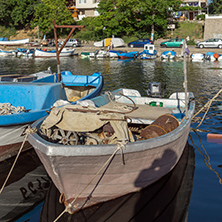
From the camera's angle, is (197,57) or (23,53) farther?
(23,53)

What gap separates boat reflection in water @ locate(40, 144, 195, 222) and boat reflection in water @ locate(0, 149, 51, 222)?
0.32 metres

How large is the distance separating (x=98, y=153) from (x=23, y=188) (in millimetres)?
3234

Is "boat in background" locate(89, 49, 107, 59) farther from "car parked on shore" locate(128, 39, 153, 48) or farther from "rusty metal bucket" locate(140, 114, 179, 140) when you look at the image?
"rusty metal bucket" locate(140, 114, 179, 140)

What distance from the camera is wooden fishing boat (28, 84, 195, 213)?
6.24 metres

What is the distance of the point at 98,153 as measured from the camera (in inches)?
243

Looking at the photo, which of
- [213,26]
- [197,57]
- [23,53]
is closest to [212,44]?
[197,57]

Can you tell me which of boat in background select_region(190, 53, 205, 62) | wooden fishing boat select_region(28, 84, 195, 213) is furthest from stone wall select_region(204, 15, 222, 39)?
wooden fishing boat select_region(28, 84, 195, 213)

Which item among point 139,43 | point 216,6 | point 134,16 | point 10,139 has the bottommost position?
point 10,139

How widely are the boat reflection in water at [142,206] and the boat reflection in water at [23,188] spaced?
1.04 feet

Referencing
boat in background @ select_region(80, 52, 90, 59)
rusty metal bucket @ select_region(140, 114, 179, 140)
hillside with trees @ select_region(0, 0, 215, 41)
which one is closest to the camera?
rusty metal bucket @ select_region(140, 114, 179, 140)

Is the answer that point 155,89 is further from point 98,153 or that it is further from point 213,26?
point 213,26

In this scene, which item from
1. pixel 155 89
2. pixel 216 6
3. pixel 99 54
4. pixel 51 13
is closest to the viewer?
pixel 155 89

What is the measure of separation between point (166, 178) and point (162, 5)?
158 feet

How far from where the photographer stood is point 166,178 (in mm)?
8391
